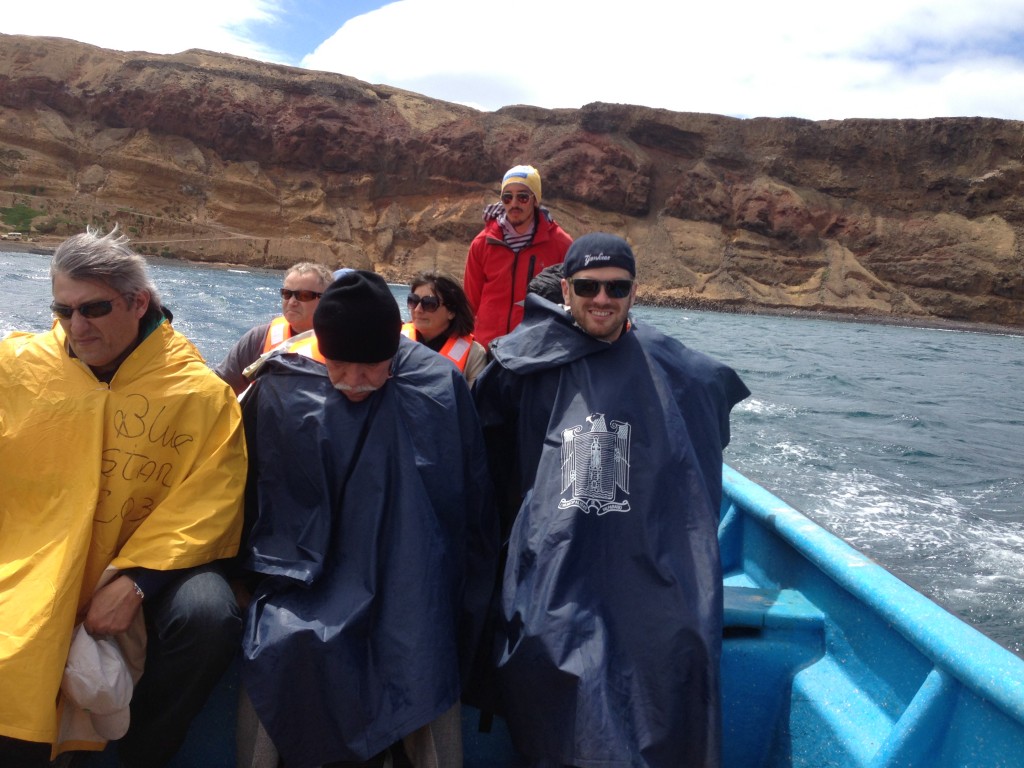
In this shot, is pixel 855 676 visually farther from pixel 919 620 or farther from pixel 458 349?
pixel 458 349

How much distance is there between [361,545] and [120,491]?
24.7 inches

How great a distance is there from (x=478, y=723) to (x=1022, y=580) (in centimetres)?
508

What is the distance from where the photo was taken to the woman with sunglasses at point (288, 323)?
12.4ft

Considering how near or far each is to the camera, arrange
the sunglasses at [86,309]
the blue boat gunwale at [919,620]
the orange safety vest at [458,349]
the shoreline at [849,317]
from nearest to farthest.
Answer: the blue boat gunwale at [919,620] < the sunglasses at [86,309] < the orange safety vest at [458,349] < the shoreline at [849,317]

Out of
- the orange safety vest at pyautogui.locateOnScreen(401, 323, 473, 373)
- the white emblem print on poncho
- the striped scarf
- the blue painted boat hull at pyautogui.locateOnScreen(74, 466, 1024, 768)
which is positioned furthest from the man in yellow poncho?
the striped scarf

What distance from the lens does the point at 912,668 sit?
2141 millimetres

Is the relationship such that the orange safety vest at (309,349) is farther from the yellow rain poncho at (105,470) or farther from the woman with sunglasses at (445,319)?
the woman with sunglasses at (445,319)

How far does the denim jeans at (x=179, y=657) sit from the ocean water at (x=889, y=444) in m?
1.89

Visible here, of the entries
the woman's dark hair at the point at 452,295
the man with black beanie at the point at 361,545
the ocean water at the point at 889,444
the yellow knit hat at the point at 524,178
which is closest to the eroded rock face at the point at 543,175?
the ocean water at the point at 889,444

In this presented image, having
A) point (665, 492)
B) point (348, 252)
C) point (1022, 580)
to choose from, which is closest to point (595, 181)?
point (348, 252)

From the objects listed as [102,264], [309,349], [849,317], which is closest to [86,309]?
[102,264]

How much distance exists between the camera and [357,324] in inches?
82.5

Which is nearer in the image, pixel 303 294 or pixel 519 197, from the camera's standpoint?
pixel 303 294

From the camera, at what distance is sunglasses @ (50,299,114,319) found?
2.08 meters
